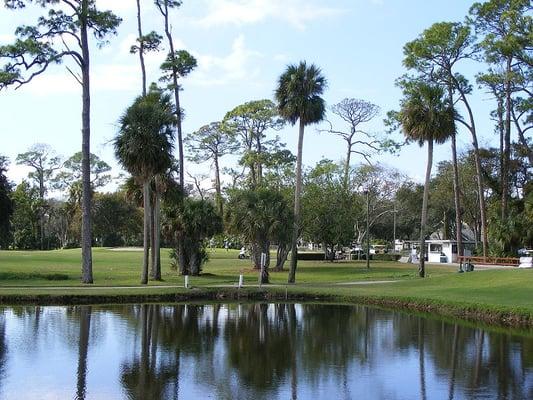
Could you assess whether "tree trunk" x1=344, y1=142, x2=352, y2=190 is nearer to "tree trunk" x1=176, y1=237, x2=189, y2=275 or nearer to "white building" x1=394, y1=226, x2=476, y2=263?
"white building" x1=394, y1=226, x2=476, y2=263

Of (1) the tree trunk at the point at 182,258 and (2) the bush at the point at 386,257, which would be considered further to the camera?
(2) the bush at the point at 386,257

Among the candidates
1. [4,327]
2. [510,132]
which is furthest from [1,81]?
[510,132]

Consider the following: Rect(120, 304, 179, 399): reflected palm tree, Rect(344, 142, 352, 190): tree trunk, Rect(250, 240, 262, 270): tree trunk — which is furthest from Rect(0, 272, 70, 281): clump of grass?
Rect(344, 142, 352, 190): tree trunk

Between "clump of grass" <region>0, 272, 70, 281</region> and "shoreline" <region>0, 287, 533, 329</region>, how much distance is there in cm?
1185

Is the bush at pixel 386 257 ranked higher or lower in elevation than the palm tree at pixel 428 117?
lower

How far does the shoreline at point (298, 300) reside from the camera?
25.8 m

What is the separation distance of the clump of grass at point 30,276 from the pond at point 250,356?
1456cm

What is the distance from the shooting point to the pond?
13984mm

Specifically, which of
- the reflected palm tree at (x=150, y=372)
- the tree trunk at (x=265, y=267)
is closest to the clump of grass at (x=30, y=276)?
the tree trunk at (x=265, y=267)

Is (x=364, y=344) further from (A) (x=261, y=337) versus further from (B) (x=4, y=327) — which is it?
(B) (x=4, y=327)

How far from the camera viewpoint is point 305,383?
14.7 meters

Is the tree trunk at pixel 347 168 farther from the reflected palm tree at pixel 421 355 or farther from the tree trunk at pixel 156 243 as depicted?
the reflected palm tree at pixel 421 355

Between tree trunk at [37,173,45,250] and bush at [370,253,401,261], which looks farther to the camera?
tree trunk at [37,173,45,250]

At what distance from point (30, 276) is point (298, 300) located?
18.8m
